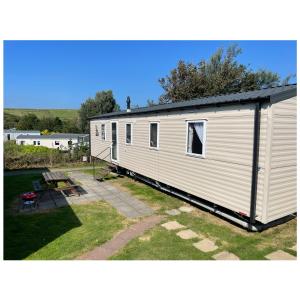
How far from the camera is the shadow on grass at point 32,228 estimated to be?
4.77 metres

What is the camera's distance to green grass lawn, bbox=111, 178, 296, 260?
177 inches

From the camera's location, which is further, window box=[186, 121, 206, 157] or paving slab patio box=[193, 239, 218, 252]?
window box=[186, 121, 206, 157]

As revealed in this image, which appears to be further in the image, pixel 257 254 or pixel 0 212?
pixel 257 254

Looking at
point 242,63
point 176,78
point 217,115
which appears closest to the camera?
point 217,115

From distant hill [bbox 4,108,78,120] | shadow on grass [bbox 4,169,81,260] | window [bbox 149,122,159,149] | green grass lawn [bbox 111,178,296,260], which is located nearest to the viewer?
green grass lawn [bbox 111,178,296,260]

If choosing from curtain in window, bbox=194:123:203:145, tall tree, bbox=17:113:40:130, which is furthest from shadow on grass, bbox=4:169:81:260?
tall tree, bbox=17:113:40:130

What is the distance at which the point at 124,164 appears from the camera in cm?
1162

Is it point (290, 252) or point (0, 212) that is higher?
point (0, 212)

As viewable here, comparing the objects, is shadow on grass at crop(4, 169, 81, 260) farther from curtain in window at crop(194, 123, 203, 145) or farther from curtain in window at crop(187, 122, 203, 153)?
curtain in window at crop(194, 123, 203, 145)

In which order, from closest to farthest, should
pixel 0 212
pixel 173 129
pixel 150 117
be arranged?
1. pixel 0 212
2. pixel 173 129
3. pixel 150 117

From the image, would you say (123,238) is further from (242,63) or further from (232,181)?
(242,63)

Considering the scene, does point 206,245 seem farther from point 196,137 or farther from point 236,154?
point 196,137
